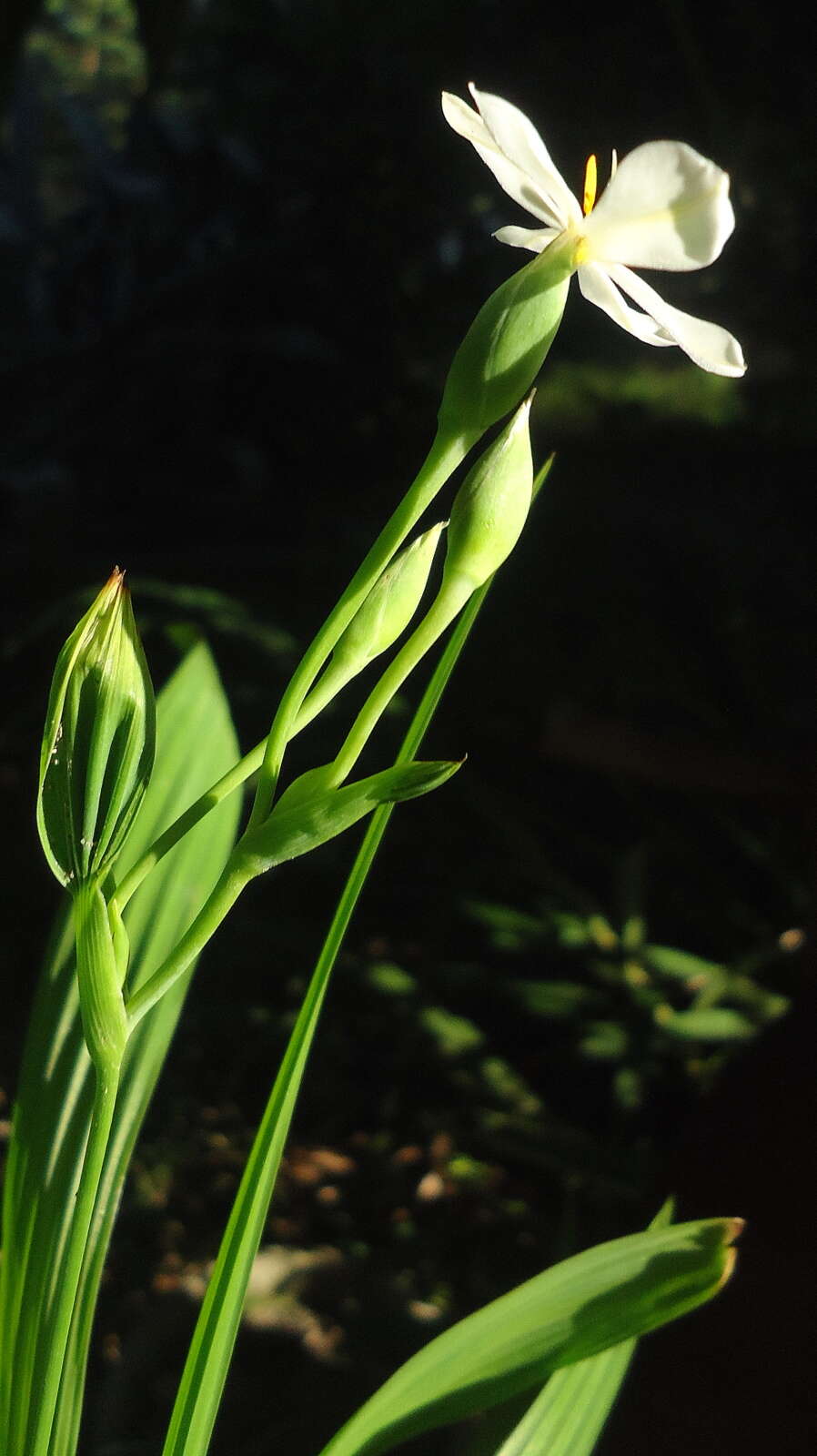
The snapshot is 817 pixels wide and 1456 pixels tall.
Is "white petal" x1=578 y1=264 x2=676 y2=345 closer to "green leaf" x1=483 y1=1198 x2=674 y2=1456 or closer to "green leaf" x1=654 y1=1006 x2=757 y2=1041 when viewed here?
"green leaf" x1=483 y1=1198 x2=674 y2=1456

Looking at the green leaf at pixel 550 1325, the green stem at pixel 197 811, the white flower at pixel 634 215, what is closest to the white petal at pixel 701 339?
the white flower at pixel 634 215

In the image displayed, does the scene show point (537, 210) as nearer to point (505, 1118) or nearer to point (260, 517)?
point (505, 1118)

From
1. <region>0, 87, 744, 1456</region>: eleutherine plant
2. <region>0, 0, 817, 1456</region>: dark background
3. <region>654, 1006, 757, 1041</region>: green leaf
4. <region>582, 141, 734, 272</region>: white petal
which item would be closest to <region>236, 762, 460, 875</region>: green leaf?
<region>0, 87, 744, 1456</region>: eleutherine plant

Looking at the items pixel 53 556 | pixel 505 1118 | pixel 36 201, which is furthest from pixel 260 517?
pixel 505 1118

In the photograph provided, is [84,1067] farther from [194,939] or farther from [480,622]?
[480,622]

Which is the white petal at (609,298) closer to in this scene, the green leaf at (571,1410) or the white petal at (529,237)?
the white petal at (529,237)

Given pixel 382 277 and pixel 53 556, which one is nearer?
pixel 53 556

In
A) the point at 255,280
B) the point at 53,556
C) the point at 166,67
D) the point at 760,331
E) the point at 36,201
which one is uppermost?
the point at 36,201
